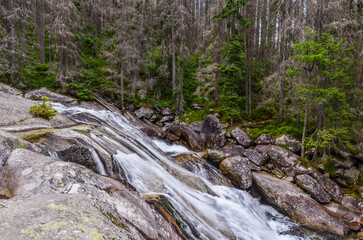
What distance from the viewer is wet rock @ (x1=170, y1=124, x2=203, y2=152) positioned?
46.8ft

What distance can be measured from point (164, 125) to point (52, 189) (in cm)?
1523

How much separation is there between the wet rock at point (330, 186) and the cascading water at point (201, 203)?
3082 millimetres

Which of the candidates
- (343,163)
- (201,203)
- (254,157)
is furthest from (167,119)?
(343,163)

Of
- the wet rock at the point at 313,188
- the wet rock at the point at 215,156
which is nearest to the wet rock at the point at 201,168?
the wet rock at the point at 215,156

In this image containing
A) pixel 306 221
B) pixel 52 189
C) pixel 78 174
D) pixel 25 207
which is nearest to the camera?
pixel 25 207

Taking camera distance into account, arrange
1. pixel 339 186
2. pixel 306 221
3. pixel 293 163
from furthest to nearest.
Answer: pixel 293 163 < pixel 339 186 < pixel 306 221

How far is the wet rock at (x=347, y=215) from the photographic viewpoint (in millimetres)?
8875

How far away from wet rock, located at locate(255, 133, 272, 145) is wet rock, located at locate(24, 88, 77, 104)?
46.4 feet

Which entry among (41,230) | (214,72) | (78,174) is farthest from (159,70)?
(41,230)

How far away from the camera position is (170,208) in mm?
5441

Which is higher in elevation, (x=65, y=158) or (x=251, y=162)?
(x=65, y=158)

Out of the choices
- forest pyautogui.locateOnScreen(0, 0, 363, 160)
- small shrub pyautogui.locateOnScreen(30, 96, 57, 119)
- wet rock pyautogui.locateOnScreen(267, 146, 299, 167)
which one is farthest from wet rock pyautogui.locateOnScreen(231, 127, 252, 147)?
small shrub pyautogui.locateOnScreen(30, 96, 57, 119)

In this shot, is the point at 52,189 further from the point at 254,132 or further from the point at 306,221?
the point at 254,132

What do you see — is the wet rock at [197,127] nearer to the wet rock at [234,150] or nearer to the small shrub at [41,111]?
the wet rock at [234,150]
